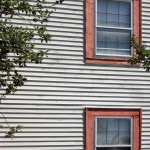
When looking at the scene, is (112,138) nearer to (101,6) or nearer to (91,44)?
(91,44)

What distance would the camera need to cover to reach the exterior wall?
10969 mm

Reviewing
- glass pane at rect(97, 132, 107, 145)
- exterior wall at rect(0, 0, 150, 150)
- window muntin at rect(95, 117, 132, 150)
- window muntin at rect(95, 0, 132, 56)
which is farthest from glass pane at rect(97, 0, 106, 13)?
glass pane at rect(97, 132, 107, 145)

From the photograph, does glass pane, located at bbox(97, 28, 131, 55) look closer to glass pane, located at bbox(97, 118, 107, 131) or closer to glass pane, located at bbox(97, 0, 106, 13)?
glass pane, located at bbox(97, 0, 106, 13)

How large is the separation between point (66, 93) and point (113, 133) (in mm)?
1706

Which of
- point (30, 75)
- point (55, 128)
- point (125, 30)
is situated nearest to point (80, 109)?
point (55, 128)

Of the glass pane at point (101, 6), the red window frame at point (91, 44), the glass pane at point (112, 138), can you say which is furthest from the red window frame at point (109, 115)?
the glass pane at point (101, 6)

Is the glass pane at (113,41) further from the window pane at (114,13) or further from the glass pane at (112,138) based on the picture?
the glass pane at (112,138)

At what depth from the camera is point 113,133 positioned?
11898mm

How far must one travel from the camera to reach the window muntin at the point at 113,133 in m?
11.7

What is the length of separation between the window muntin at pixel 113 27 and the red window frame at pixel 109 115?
151 cm

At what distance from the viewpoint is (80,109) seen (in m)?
11.5

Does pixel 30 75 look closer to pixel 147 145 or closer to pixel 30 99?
pixel 30 99

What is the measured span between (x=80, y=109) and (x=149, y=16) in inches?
129

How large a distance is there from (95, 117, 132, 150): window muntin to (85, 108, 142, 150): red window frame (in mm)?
111
